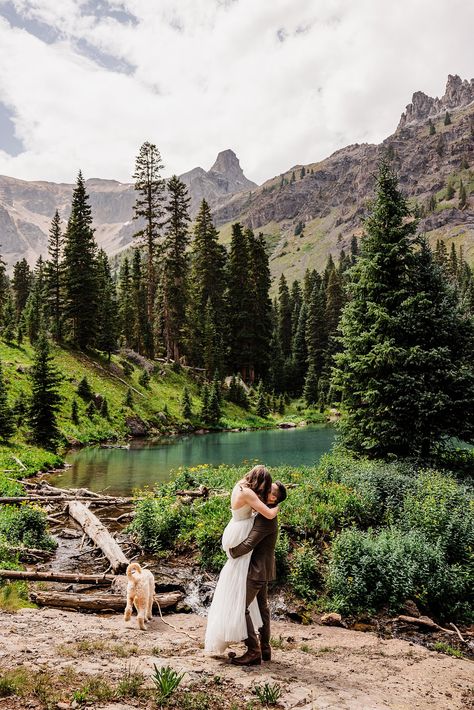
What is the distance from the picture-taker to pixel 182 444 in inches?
1487

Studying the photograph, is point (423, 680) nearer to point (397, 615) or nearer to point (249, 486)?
point (397, 615)

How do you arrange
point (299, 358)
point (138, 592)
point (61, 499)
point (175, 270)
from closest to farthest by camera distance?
point (138, 592) → point (61, 499) → point (175, 270) → point (299, 358)

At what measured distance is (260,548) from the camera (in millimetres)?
6594

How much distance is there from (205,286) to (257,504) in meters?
62.1

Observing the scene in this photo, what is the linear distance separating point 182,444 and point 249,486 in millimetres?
32053

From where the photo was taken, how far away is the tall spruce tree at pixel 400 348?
18594 millimetres

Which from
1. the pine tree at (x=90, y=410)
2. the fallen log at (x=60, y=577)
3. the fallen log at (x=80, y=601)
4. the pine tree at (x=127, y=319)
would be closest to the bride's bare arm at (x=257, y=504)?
the fallen log at (x=80, y=601)

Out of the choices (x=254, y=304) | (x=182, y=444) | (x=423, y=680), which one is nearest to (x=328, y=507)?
(x=423, y=680)

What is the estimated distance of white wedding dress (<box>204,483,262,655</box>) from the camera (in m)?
6.34

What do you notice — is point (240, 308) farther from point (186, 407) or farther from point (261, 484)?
point (261, 484)

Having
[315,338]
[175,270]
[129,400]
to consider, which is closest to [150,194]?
[175,270]

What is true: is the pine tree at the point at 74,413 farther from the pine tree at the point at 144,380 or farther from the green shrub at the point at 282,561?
the green shrub at the point at 282,561

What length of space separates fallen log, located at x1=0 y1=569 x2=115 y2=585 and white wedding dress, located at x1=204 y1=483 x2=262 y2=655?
14.3 feet

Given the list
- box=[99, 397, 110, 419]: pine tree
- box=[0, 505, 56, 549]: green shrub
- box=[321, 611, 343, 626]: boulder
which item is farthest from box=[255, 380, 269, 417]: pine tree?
box=[321, 611, 343, 626]: boulder
